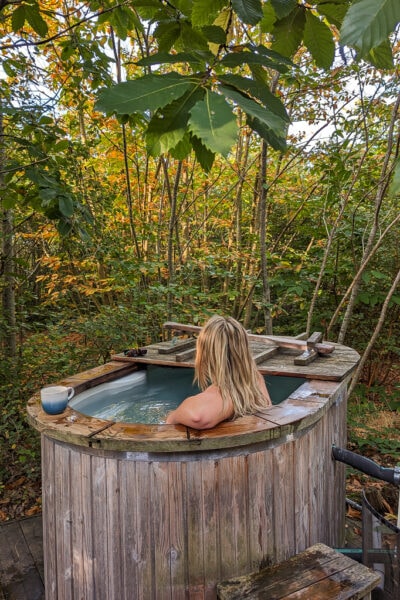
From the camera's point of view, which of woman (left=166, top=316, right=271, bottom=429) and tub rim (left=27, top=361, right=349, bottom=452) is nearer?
tub rim (left=27, top=361, right=349, bottom=452)

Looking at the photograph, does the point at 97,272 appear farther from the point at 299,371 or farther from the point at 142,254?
the point at 299,371

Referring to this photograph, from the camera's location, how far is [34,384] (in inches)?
168

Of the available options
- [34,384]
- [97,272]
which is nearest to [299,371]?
[34,384]

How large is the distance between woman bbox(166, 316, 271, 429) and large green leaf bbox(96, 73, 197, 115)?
1398mm

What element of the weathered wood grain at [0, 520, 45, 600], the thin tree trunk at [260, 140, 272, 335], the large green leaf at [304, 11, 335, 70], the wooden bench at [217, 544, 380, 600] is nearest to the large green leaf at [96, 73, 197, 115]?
the large green leaf at [304, 11, 335, 70]

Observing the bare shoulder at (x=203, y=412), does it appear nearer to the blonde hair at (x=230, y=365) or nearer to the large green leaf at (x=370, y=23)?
the blonde hair at (x=230, y=365)

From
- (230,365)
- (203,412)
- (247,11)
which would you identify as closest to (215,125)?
(247,11)

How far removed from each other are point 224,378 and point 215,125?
4.97 feet

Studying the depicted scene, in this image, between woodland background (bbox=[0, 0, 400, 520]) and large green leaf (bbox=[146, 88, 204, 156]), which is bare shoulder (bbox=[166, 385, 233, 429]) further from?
large green leaf (bbox=[146, 88, 204, 156])

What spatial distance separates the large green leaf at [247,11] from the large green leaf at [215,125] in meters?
0.33

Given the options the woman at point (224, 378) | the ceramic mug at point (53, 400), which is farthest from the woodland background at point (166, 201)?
the woman at point (224, 378)

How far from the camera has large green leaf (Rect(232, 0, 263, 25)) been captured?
0.88 metres

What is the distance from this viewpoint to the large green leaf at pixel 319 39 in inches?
42.1

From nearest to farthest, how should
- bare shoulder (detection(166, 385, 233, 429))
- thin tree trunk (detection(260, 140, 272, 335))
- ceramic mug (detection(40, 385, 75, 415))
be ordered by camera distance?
bare shoulder (detection(166, 385, 233, 429)), ceramic mug (detection(40, 385, 75, 415)), thin tree trunk (detection(260, 140, 272, 335))
